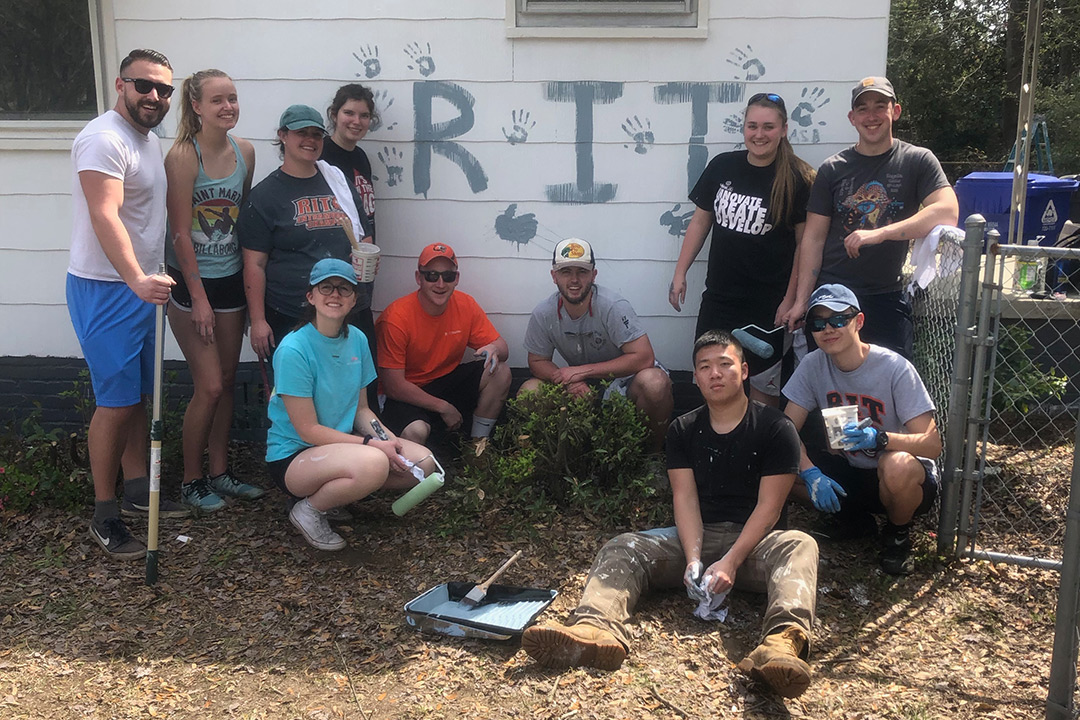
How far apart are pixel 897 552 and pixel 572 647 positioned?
5.16 feet

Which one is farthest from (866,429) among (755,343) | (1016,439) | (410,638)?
(410,638)

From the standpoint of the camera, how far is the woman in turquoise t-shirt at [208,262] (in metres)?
4.08

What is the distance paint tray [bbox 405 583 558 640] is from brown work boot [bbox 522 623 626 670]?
0.64 ft

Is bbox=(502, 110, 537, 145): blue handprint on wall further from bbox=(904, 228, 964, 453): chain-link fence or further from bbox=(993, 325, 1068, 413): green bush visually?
bbox=(993, 325, 1068, 413): green bush

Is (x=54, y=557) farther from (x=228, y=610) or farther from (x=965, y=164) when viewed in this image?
(x=965, y=164)

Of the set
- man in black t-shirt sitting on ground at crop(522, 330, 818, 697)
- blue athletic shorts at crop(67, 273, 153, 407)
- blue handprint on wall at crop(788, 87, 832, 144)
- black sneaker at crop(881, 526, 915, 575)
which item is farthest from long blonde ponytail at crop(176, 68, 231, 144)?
black sneaker at crop(881, 526, 915, 575)

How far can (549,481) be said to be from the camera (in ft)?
14.3

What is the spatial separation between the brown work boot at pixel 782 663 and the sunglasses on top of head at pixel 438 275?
2423 mm

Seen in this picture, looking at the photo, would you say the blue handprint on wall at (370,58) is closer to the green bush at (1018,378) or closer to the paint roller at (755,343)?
the paint roller at (755,343)

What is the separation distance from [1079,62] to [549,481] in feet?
64.6

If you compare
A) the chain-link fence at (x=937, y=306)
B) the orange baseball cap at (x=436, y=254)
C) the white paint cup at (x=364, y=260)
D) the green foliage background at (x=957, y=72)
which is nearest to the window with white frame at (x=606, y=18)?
the orange baseball cap at (x=436, y=254)

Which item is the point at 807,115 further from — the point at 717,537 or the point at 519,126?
the point at 717,537

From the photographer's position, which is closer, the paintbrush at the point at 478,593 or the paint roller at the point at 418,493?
the paintbrush at the point at 478,593

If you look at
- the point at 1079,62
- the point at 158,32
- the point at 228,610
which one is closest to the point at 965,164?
the point at 1079,62
